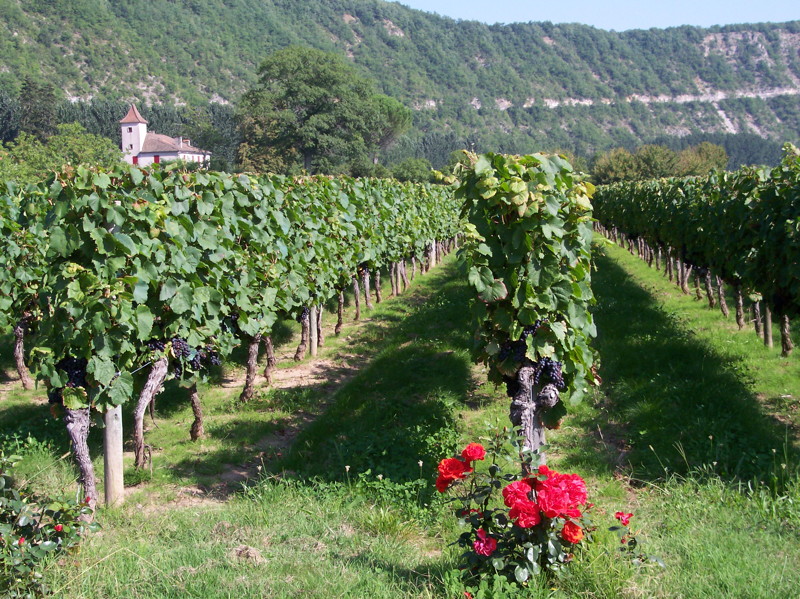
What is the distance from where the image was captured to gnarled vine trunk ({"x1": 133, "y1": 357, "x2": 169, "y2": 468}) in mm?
6512

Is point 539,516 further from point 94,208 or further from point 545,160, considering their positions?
point 94,208

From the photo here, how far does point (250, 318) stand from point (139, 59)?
13008 cm

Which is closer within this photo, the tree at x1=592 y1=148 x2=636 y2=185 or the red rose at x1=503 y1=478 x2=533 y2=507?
the red rose at x1=503 y1=478 x2=533 y2=507

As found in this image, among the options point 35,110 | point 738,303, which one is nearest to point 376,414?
point 738,303

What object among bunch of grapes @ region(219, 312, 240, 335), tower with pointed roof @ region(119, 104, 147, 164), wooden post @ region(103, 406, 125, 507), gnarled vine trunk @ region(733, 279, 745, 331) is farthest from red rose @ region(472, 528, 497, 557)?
tower with pointed roof @ region(119, 104, 147, 164)

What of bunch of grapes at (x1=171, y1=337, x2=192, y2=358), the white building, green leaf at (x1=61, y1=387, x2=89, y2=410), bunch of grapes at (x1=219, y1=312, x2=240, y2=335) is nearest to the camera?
green leaf at (x1=61, y1=387, x2=89, y2=410)

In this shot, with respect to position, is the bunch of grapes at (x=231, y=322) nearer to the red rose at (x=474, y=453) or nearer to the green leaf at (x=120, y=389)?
the green leaf at (x=120, y=389)

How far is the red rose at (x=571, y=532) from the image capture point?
354 cm

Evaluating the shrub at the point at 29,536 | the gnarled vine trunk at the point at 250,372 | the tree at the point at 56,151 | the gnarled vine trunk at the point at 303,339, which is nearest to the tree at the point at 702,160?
the tree at the point at 56,151

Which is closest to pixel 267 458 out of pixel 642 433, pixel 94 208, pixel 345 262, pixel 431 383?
pixel 431 383

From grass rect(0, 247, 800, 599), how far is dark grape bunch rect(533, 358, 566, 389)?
36.9 inches

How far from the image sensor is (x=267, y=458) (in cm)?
725

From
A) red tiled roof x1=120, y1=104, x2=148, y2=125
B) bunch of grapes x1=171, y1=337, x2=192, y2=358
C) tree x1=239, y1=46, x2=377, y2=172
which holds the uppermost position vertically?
red tiled roof x1=120, y1=104, x2=148, y2=125

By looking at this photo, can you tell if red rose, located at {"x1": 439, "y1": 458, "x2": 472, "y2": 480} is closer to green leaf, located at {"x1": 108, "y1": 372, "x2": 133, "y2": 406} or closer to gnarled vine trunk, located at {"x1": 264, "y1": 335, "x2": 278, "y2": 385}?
green leaf, located at {"x1": 108, "y1": 372, "x2": 133, "y2": 406}
